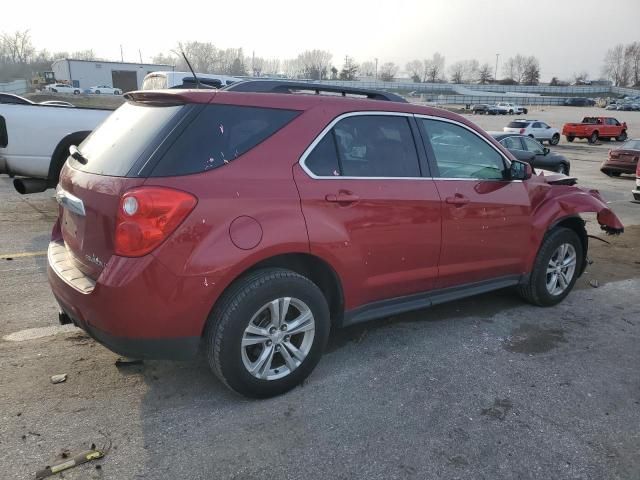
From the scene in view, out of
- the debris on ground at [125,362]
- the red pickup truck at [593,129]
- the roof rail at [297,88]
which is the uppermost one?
the roof rail at [297,88]

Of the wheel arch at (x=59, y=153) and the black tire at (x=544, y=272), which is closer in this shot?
the black tire at (x=544, y=272)

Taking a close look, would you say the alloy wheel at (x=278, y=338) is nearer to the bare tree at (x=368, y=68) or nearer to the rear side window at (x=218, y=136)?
the rear side window at (x=218, y=136)

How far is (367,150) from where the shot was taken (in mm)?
3537

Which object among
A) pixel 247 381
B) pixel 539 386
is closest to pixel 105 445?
pixel 247 381

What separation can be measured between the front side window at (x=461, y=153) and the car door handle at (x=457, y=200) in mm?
166

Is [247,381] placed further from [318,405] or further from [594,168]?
[594,168]

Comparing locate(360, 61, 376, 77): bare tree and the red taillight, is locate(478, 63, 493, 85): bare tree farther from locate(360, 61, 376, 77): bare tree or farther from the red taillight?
the red taillight

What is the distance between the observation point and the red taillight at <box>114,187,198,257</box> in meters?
2.66

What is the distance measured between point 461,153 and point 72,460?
3.29 metres

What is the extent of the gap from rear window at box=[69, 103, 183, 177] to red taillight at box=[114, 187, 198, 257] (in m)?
0.24

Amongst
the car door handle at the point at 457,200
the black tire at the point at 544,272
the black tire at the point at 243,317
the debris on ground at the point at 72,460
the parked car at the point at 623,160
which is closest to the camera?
the debris on ground at the point at 72,460

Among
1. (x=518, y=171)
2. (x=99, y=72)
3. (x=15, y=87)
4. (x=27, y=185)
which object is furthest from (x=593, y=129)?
(x=15, y=87)

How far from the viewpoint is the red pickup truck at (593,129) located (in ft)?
111

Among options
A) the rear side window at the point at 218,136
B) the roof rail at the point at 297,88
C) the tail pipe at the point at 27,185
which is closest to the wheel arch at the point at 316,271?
the rear side window at the point at 218,136
